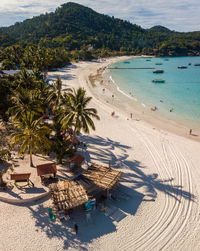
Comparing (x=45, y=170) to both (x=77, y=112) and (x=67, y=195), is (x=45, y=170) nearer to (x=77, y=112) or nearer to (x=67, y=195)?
(x=67, y=195)

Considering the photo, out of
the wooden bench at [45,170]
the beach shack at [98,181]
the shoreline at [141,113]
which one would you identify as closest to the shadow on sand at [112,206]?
the beach shack at [98,181]

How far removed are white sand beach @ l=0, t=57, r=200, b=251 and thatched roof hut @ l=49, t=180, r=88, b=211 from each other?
1.27 metres

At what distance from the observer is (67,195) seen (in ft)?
53.4

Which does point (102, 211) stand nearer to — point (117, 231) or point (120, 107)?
point (117, 231)

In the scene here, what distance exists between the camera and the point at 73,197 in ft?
52.7

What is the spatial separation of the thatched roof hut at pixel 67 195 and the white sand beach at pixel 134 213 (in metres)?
1.27

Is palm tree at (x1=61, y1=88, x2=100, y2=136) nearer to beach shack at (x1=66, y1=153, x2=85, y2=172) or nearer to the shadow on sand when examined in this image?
beach shack at (x1=66, y1=153, x2=85, y2=172)

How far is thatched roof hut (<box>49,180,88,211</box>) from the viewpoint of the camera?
15.4 m

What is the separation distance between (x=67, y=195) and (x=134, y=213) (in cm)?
600

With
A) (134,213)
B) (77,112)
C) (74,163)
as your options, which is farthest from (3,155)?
(134,213)

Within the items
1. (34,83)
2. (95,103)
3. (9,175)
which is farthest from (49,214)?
(95,103)

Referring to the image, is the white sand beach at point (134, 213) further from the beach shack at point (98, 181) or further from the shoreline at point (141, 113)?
the shoreline at point (141, 113)

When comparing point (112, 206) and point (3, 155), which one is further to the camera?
point (3, 155)

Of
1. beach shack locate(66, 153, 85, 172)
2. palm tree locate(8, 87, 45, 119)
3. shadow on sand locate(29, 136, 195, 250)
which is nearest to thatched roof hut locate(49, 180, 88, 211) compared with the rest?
shadow on sand locate(29, 136, 195, 250)
